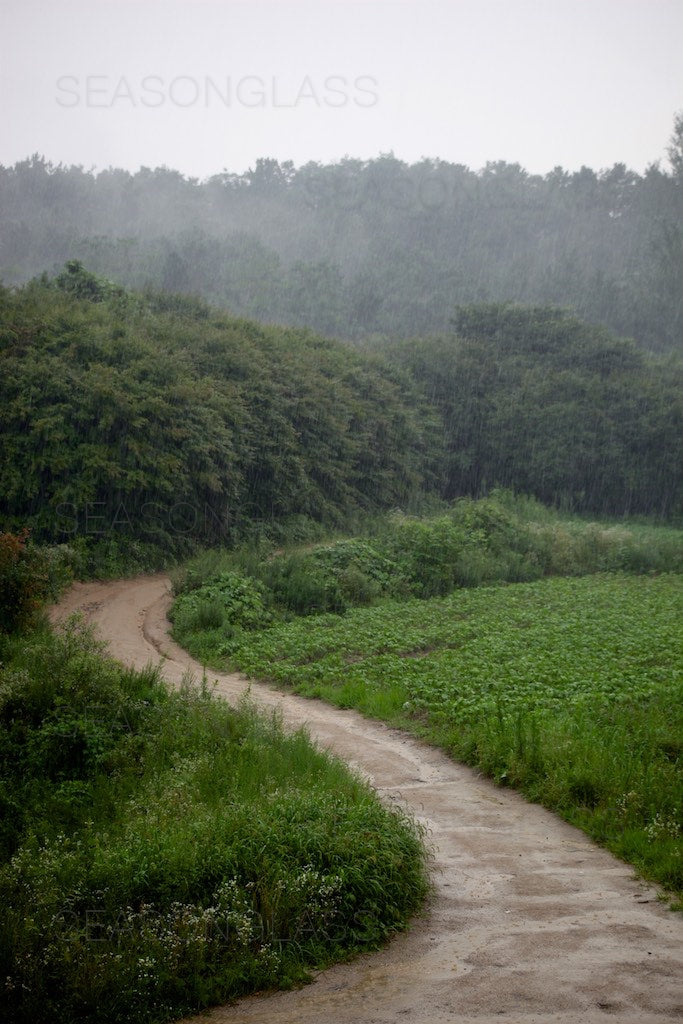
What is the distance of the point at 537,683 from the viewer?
10.7 meters

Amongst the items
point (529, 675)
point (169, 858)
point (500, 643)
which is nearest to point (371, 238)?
point (500, 643)

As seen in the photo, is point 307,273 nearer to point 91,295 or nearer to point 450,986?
point 91,295

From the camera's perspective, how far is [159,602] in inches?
682

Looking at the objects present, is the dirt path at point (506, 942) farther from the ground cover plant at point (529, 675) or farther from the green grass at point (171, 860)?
the ground cover plant at point (529, 675)

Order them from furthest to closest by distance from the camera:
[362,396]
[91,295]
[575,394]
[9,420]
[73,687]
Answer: [575,394]
[362,396]
[91,295]
[9,420]
[73,687]

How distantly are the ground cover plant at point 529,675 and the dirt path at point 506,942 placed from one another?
42 cm

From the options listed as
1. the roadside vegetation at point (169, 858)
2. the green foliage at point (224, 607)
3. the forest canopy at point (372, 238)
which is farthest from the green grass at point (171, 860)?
the forest canopy at point (372, 238)

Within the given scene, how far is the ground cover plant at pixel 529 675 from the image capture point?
7484 millimetres

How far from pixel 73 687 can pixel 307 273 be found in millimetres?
50279

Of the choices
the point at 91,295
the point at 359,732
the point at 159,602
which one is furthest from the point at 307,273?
the point at 359,732

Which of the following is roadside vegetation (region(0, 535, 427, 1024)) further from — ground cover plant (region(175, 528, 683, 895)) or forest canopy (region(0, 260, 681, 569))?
forest canopy (region(0, 260, 681, 569))

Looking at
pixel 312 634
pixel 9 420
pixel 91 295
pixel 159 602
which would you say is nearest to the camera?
pixel 312 634

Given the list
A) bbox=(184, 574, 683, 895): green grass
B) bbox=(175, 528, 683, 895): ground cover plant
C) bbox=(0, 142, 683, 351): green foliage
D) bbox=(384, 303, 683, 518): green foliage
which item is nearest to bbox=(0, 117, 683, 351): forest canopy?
bbox=(0, 142, 683, 351): green foliage

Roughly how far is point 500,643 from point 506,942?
820cm
